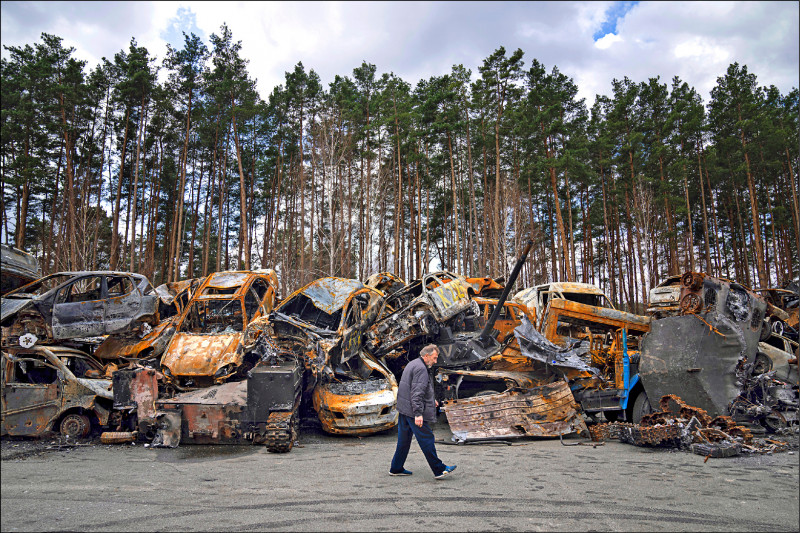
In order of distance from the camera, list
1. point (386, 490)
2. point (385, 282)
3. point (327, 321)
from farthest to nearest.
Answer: point (385, 282) → point (327, 321) → point (386, 490)

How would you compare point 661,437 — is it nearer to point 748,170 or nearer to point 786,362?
point 786,362

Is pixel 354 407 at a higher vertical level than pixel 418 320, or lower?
lower

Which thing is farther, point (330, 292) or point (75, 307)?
point (330, 292)

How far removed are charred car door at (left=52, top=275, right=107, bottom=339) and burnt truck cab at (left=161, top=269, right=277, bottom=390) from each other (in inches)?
63.0

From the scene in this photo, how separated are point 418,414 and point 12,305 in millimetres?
8416

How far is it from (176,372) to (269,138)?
24608mm

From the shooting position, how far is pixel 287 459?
254 inches

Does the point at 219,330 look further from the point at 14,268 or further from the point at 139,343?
the point at 14,268

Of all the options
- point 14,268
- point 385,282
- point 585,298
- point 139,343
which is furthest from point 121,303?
point 585,298

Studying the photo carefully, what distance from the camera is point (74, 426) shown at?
7355 millimetres

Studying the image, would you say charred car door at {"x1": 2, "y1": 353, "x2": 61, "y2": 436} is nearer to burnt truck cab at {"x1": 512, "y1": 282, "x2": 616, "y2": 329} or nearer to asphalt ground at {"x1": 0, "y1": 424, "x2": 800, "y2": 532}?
asphalt ground at {"x1": 0, "y1": 424, "x2": 800, "y2": 532}

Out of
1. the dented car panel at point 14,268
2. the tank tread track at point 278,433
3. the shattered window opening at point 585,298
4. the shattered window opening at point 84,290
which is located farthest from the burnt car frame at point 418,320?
the dented car panel at point 14,268

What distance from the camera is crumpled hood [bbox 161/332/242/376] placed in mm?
7864

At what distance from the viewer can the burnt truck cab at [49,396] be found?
23.1 feet
